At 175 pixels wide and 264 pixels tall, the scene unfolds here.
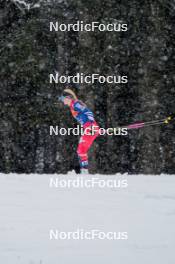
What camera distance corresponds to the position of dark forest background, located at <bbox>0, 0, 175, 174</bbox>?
47.9 ft

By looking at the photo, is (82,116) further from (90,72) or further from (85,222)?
(85,222)

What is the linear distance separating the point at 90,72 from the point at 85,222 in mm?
8774

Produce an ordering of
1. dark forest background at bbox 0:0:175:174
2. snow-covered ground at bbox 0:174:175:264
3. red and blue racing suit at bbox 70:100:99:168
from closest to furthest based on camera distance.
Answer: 1. snow-covered ground at bbox 0:174:175:264
2. red and blue racing suit at bbox 70:100:99:168
3. dark forest background at bbox 0:0:175:174

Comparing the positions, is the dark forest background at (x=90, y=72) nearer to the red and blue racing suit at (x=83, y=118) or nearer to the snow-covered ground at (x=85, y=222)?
the red and blue racing suit at (x=83, y=118)

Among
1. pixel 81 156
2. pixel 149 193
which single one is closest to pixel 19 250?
pixel 149 193

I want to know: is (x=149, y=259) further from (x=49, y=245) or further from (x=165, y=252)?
(x=49, y=245)

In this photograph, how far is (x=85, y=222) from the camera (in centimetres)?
616

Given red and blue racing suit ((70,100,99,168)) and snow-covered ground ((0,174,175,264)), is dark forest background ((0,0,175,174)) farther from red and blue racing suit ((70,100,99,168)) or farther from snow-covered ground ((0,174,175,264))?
snow-covered ground ((0,174,175,264))

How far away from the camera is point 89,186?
8.62m

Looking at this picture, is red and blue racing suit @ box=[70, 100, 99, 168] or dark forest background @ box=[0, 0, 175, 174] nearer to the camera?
red and blue racing suit @ box=[70, 100, 99, 168]

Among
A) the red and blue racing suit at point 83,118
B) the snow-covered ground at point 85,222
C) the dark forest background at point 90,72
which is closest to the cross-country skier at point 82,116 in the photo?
the red and blue racing suit at point 83,118

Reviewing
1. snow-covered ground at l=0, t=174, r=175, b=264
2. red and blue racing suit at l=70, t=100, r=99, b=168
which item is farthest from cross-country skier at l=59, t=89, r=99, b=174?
snow-covered ground at l=0, t=174, r=175, b=264

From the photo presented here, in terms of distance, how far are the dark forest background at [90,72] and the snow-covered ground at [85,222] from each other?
620 centimetres

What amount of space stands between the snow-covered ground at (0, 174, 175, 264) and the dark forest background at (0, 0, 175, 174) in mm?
6205
